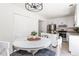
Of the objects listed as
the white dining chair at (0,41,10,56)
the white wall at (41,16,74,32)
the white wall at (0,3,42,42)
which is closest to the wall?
the white wall at (41,16,74,32)

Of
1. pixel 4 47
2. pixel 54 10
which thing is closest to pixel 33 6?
pixel 54 10

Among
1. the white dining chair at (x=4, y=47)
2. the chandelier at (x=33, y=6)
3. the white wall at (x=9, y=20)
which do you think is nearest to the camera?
the chandelier at (x=33, y=6)

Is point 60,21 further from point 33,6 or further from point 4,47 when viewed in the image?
point 4,47

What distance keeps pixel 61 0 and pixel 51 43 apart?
3.50ft

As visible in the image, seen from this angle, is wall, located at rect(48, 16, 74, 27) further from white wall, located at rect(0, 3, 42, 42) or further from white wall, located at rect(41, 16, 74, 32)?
white wall, located at rect(0, 3, 42, 42)

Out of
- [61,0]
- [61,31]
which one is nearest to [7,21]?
[61,31]

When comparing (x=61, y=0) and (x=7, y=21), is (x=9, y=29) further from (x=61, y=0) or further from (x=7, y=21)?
(x=61, y=0)

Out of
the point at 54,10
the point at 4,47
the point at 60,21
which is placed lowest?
the point at 4,47

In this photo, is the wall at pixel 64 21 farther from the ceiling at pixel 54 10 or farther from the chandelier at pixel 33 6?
the chandelier at pixel 33 6

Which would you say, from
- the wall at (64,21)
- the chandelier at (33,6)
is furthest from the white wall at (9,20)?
the wall at (64,21)

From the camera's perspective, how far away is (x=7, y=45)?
4.02 feet

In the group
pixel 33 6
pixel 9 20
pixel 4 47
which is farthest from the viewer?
pixel 4 47

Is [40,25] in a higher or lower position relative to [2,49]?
higher

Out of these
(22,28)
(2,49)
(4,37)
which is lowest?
(2,49)
